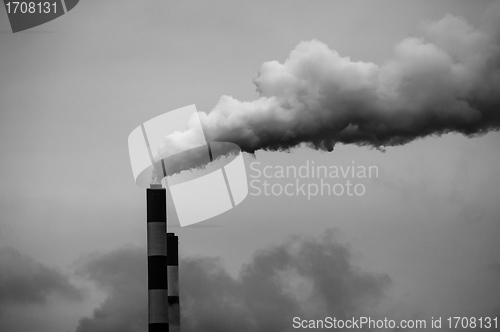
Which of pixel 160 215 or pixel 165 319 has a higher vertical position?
pixel 160 215

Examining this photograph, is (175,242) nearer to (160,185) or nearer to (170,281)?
(170,281)

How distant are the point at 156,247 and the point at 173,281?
5.85 metres

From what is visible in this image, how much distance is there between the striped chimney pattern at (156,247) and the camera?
29.0 meters

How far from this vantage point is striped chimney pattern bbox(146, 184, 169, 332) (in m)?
29.0

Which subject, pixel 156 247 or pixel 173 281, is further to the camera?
pixel 173 281

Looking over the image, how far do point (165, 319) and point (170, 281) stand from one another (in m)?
4.79

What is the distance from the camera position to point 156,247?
29.0 m

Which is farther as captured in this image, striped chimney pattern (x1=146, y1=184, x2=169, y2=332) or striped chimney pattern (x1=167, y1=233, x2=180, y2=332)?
striped chimney pattern (x1=167, y1=233, x2=180, y2=332)

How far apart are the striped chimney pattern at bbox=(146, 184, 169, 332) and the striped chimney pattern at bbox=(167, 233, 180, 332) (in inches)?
196

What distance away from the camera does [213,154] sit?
26.3m

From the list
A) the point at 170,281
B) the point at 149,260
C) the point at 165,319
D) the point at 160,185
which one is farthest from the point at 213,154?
the point at 170,281

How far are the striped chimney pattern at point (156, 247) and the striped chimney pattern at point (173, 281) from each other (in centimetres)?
498

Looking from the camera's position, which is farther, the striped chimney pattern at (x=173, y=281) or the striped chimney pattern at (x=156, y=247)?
the striped chimney pattern at (x=173, y=281)

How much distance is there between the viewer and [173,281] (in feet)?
113
